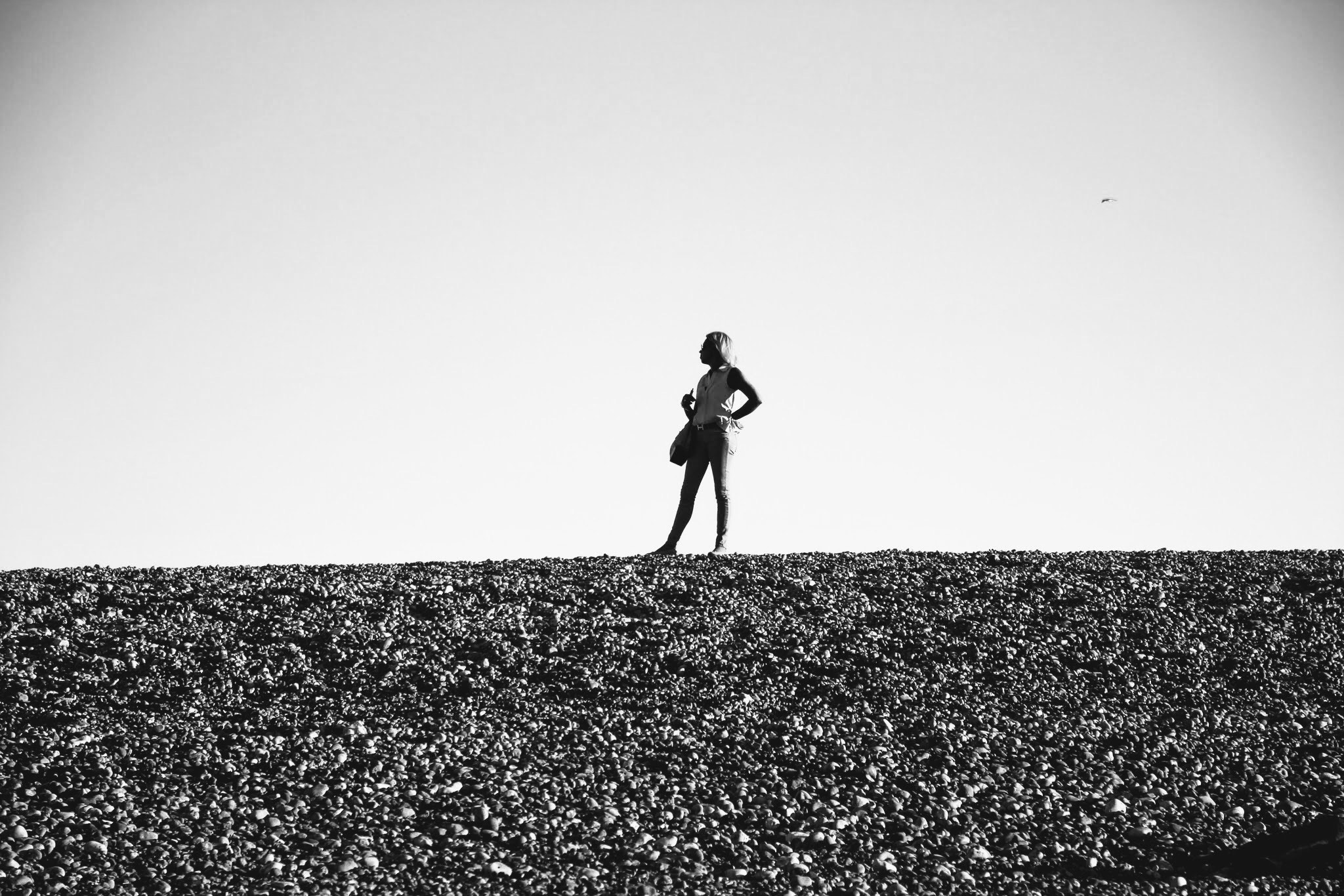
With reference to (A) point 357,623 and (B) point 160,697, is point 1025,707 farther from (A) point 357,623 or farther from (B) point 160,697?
(B) point 160,697

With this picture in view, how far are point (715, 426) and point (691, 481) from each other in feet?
2.29

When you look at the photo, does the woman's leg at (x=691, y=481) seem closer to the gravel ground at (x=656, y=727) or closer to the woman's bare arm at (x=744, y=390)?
the woman's bare arm at (x=744, y=390)

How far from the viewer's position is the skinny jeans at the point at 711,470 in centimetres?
1291

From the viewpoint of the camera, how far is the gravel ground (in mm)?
6633

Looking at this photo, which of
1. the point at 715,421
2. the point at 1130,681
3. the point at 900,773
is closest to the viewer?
the point at 900,773

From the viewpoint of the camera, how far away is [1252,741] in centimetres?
849

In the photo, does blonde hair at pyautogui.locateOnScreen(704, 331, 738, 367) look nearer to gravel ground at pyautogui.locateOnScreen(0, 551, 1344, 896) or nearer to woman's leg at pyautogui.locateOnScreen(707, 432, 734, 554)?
woman's leg at pyautogui.locateOnScreen(707, 432, 734, 554)

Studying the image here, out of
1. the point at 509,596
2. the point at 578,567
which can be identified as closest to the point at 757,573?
the point at 578,567

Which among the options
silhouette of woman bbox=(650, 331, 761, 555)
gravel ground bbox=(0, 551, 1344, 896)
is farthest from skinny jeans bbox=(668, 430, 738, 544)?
gravel ground bbox=(0, 551, 1344, 896)

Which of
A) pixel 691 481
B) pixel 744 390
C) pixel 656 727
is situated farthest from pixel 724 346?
pixel 656 727

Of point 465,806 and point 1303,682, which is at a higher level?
point 1303,682

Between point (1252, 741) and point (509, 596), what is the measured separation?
6139 mm

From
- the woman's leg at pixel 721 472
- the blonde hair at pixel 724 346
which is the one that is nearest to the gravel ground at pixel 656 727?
the woman's leg at pixel 721 472

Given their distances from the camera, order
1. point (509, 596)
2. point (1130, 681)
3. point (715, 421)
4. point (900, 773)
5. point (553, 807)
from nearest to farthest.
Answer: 1. point (553, 807)
2. point (900, 773)
3. point (1130, 681)
4. point (509, 596)
5. point (715, 421)
